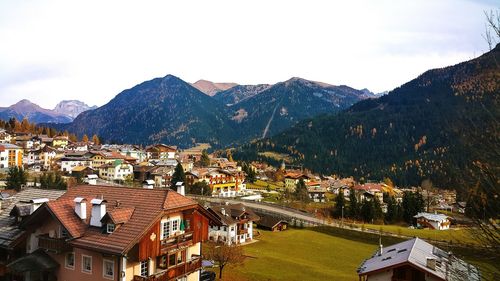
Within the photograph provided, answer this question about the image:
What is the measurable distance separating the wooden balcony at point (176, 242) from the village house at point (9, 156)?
102031 mm

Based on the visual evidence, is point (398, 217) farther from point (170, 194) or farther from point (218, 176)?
point (170, 194)

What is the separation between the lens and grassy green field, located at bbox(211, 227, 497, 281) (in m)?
44.5

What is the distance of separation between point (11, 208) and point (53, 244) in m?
8.12

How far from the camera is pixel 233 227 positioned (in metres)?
63.6

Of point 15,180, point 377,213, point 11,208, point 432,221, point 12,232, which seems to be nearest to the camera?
point 12,232

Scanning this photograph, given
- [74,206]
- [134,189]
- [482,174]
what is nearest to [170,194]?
[134,189]

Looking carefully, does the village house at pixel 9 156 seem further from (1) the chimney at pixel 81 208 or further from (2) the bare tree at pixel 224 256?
(1) the chimney at pixel 81 208

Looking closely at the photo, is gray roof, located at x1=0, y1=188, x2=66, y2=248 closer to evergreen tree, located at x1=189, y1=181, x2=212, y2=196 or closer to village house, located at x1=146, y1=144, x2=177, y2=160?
evergreen tree, located at x1=189, y1=181, x2=212, y2=196

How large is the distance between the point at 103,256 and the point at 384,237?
55.9 meters

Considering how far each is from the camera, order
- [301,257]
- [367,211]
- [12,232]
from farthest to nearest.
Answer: [367,211], [301,257], [12,232]

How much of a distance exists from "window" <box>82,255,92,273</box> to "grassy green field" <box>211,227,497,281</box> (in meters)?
17.1

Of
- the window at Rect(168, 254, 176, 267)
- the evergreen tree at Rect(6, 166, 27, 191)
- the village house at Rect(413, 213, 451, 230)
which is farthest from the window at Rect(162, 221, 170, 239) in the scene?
the village house at Rect(413, 213, 451, 230)

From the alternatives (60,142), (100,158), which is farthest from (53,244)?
(60,142)

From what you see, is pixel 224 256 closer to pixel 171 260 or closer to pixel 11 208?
pixel 171 260
